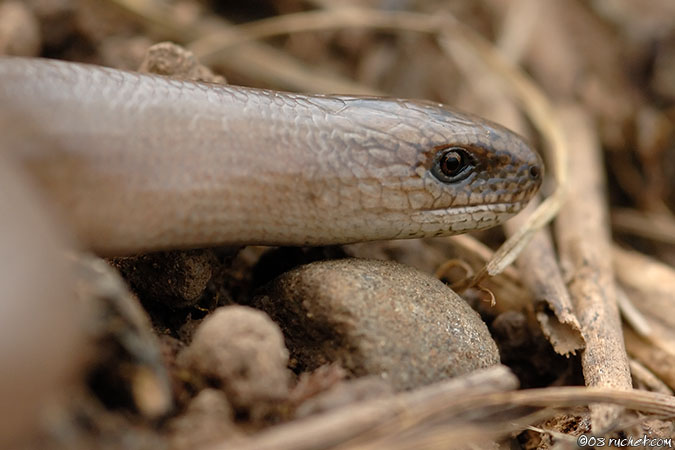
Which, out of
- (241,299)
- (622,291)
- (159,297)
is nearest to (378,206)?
(241,299)

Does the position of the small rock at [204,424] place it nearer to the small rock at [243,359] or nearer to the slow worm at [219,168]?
the small rock at [243,359]

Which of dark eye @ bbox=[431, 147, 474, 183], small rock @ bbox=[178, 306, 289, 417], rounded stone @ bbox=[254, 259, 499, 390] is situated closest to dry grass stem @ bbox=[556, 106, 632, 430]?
rounded stone @ bbox=[254, 259, 499, 390]

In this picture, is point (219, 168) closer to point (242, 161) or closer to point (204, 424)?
point (242, 161)

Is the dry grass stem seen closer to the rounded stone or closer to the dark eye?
the rounded stone

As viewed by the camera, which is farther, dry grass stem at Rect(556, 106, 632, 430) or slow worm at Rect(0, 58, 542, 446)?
dry grass stem at Rect(556, 106, 632, 430)

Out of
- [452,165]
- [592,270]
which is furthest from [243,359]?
[592,270]

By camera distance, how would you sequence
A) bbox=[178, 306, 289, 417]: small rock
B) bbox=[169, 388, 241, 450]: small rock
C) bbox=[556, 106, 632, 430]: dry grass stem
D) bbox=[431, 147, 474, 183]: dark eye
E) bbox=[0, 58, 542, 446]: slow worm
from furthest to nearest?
bbox=[431, 147, 474, 183]: dark eye < bbox=[556, 106, 632, 430]: dry grass stem < bbox=[0, 58, 542, 446]: slow worm < bbox=[178, 306, 289, 417]: small rock < bbox=[169, 388, 241, 450]: small rock

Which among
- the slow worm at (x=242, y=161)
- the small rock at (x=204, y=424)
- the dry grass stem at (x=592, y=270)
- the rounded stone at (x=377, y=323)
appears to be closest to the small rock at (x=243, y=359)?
the small rock at (x=204, y=424)
